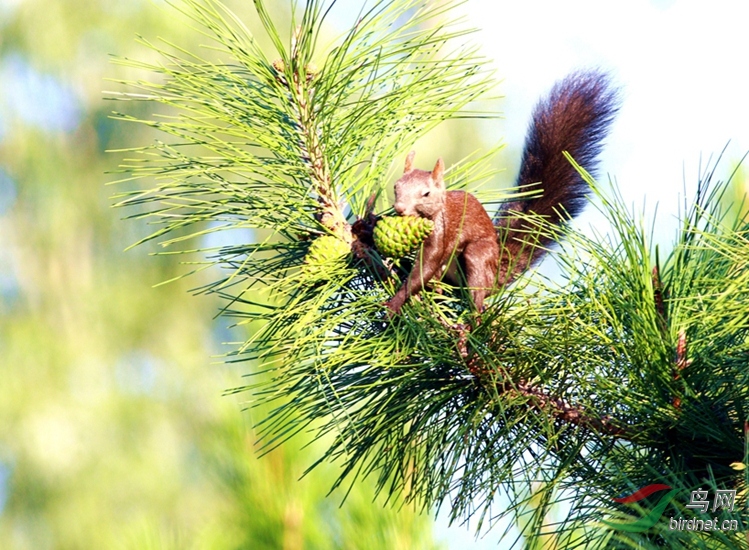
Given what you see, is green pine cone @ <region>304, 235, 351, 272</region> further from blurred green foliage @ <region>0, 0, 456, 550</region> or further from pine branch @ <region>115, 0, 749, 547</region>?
blurred green foliage @ <region>0, 0, 456, 550</region>

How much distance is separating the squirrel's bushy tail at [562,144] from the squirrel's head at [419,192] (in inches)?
3.4

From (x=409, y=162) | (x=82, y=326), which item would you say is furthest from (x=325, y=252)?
(x=82, y=326)

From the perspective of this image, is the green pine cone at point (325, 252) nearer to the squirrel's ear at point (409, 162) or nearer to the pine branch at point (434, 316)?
the pine branch at point (434, 316)

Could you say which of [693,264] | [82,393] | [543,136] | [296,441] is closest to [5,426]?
[82,393]

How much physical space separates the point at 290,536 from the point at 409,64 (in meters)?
0.82

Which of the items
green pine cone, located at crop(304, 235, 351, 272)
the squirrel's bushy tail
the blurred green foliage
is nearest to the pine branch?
green pine cone, located at crop(304, 235, 351, 272)

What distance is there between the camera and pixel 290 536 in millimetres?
1293

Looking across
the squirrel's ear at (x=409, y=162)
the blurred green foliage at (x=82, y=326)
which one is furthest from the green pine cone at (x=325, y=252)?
the blurred green foliage at (x=82, y=326)

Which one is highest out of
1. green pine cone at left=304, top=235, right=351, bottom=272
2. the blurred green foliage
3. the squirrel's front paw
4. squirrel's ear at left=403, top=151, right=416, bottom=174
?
squirrel's ear at left=403, top=151, right=416, bottom=174

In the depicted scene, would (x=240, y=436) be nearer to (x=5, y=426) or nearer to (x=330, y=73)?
(x=330, y=73)

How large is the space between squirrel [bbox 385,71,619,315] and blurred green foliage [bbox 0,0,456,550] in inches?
120

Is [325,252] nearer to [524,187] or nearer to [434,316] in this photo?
[434,316]

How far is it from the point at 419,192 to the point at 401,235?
0.16 m

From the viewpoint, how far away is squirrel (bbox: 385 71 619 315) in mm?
854
